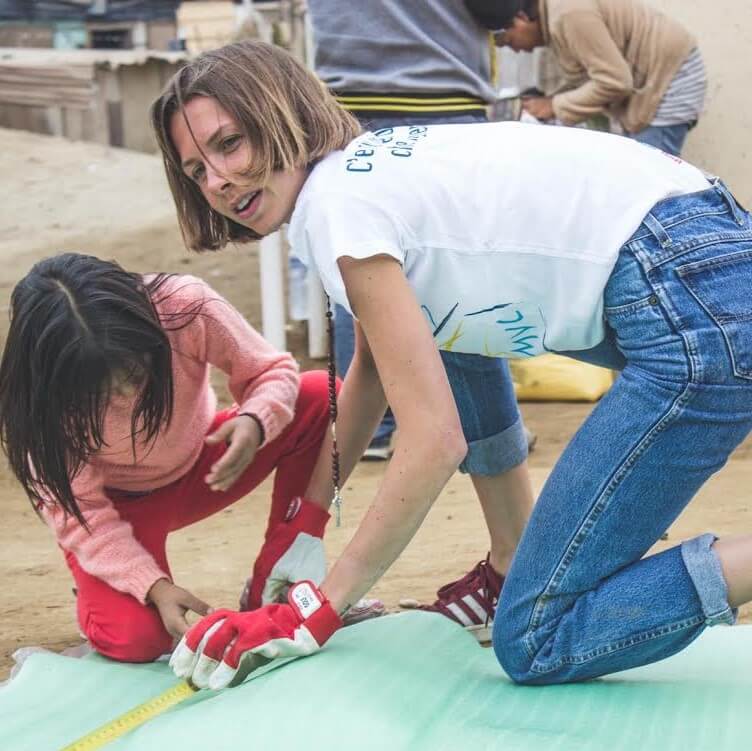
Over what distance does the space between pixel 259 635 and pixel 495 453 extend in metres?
0.71

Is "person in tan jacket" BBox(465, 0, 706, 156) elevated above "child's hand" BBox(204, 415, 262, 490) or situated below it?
above

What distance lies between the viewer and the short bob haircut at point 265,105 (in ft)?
7.14

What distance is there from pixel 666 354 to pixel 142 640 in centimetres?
115

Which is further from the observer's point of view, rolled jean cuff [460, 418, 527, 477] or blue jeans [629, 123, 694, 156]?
blue jeans [629, 123, 694, 156]

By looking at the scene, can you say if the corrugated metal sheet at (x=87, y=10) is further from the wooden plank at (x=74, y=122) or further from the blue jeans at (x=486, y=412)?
the blue jeans at (x=486, y=412)

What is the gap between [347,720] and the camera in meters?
2.05

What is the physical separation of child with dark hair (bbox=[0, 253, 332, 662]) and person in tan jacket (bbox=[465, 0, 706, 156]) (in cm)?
Answer: 269

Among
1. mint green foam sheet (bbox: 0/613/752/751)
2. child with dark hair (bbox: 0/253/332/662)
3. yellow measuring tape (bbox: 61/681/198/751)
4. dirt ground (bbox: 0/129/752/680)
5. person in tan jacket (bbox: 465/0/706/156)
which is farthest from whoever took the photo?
person in tan jacket (bbox: 465/0/706/156)

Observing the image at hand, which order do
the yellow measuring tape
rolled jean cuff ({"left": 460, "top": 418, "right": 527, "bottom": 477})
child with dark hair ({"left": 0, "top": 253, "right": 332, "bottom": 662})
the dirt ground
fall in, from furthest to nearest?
1. the dirt ground
2. rolled jean cuff ({"left": 460, "top": 418, "right": 527, "bottom": 477})
3. child with dark hair ({"left": 0, "top": 253, "right": 332, "bottom": 662})
4. the yellow measuring tape

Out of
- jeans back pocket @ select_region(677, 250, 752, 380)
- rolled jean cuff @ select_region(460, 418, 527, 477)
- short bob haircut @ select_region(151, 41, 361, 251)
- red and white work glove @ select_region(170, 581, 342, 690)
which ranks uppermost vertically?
short bob haircut @ select_region(151, 41, 361, 251)

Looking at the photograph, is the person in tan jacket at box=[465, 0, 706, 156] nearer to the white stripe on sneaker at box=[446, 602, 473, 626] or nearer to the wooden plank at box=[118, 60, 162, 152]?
the white stripe on sneaker at box=[446, 602, 473, 626]

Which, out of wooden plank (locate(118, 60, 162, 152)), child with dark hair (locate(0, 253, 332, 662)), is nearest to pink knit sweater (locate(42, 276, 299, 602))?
child with dark hair (locate(0, 253, 332, 662))

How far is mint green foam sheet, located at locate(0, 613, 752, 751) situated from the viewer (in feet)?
6.61

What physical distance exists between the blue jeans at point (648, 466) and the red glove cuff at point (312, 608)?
0.30 meters
